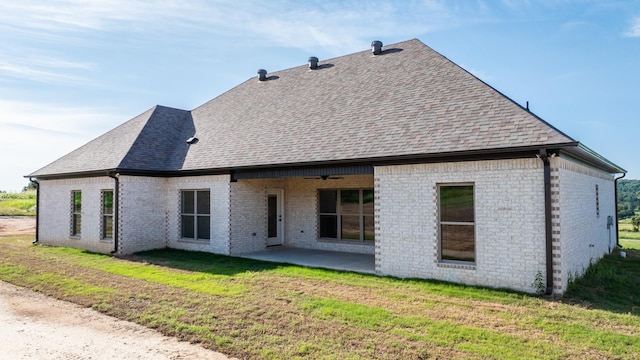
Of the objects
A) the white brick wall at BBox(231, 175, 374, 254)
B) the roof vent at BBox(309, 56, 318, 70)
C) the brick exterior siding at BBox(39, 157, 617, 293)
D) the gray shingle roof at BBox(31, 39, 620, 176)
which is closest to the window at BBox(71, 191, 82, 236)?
the brick exterior siding at BBox(39, 157, 617, 293)

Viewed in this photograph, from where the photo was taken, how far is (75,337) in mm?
6035

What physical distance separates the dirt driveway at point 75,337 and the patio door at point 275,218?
7.97 m

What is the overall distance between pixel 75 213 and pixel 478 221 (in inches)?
617

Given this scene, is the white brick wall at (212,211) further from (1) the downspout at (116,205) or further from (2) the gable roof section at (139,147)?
(1) the downspout at (116,205)

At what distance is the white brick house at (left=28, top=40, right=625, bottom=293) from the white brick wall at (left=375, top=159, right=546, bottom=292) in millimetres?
25

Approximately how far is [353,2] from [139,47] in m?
7.69

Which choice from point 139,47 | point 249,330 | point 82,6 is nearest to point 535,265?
point 249,330

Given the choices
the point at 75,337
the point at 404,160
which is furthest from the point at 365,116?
the point at 75,337

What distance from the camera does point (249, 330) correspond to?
6.02m

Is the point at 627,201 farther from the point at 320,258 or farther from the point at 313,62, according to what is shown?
the point at 320,258

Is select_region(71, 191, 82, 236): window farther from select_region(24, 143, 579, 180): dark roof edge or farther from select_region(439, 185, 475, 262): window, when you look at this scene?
select_region(439, 185, 475, 262): window

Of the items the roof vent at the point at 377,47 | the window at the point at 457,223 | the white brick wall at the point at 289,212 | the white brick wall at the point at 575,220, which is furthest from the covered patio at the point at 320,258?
the roof vent at the point at 377,47

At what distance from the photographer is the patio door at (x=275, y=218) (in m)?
15.3

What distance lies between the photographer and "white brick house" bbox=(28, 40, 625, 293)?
824 centimetres
